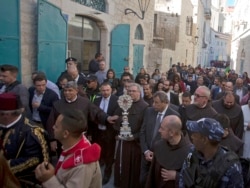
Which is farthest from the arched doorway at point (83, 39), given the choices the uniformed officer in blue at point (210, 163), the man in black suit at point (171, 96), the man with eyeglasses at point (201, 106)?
the uniformed officer in blue at point (210, 163)

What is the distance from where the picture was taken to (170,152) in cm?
362

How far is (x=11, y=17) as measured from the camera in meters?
6.00

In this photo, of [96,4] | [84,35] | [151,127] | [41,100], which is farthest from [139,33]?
[151,127]

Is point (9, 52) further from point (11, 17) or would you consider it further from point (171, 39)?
point (171, 39)

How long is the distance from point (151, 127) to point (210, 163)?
1908 mm

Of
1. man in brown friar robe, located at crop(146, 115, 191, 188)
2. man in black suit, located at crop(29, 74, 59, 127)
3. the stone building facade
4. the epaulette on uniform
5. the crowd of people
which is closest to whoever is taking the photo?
the epaulette on uniform

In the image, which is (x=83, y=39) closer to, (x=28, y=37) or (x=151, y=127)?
(x=28, y=37)

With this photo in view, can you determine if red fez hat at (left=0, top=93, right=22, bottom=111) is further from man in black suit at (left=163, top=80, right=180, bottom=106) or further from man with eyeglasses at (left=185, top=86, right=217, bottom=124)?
man in black suit at (left=163, top=80, right=180, bottom=106)

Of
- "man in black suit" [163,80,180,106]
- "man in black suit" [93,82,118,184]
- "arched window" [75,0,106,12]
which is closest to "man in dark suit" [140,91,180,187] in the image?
"man in black suit" [93,82,118,184]

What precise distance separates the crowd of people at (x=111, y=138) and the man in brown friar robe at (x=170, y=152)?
0.03 ft

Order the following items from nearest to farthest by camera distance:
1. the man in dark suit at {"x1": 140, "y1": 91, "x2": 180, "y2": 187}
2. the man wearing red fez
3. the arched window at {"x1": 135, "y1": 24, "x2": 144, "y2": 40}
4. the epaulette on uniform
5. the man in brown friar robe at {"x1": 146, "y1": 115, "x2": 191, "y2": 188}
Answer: the epaulette on uniform, the man wearing red fez, the man in brown friar robe at {"x1": 146, "y1": 115, "x2": 191, "y2": 188}, the man in dark suit at {"x1": 140, "y1": 91, "x2": 180, "y2": 187}, the arched window at {"x1": 135, "y1": 24, "x2": 144, "y2": 40}

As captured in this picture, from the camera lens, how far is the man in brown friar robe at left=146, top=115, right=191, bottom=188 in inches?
137

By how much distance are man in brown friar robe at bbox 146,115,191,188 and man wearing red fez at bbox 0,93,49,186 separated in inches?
51.7

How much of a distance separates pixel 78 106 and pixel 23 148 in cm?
217
